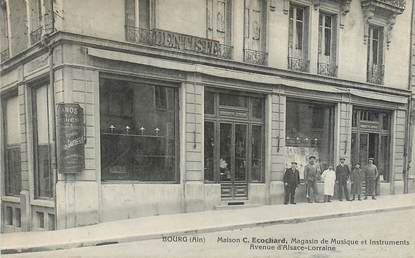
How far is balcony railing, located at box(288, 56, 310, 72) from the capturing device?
6543mm

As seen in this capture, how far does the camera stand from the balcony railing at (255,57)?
6.36m

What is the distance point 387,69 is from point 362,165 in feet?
4.46

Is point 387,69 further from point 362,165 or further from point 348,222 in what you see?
point 348,222

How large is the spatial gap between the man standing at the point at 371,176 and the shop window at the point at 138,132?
264cm

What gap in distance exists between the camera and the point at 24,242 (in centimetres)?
438

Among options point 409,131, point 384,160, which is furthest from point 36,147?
point 409,131

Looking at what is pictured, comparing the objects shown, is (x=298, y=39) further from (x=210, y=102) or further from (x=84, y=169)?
(x=84, y=169)

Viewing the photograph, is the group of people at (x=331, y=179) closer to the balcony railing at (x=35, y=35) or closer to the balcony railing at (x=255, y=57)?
the balcony railing at (x=255, y=57)

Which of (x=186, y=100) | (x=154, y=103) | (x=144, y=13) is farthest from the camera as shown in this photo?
(x=186, y=100)

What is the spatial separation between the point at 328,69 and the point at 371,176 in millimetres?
1769

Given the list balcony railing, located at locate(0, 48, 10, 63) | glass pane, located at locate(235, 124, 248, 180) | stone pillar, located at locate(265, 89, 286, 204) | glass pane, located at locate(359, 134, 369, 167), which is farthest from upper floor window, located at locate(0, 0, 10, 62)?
glass pane, located at locate(359, 134, 369, 167)

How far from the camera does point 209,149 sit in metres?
6.42

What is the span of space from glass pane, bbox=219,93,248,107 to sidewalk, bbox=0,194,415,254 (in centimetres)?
176

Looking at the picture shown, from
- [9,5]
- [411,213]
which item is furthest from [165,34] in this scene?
[411,213]
